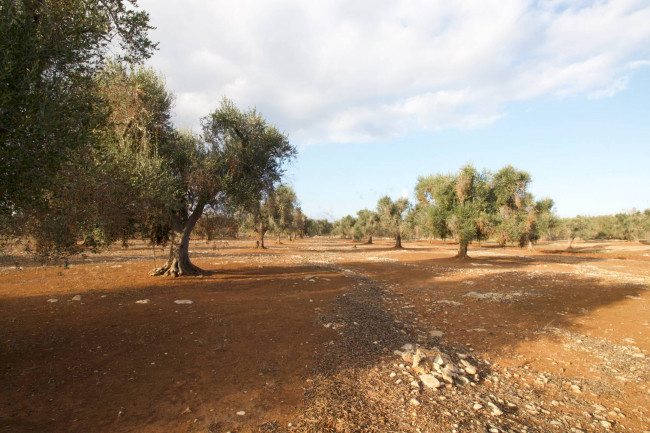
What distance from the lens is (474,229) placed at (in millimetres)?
29609

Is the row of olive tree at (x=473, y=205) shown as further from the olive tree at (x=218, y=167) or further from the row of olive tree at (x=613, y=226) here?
the row of olive tree at (x=613, y=226)

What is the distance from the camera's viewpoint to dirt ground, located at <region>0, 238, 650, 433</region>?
14.7 feet

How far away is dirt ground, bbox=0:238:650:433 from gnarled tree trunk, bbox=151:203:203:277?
14.8 feet

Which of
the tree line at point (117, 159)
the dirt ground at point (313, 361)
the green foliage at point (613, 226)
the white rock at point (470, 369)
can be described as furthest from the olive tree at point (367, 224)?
the white rock at point (470, 369)

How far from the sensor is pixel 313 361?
6.60 m

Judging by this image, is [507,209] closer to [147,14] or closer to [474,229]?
[474,229]

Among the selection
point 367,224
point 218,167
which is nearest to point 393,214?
point 367,224

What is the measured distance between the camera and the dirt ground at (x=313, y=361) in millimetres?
4488

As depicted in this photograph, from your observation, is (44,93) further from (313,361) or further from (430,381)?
(430,381)

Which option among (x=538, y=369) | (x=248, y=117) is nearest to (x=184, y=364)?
(x=538, y=369)

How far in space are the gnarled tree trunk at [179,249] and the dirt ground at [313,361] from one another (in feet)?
14.8

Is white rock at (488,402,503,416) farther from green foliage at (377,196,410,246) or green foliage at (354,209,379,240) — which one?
green foliage at (354,209,379,240)

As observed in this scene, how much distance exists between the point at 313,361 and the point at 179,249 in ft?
47.4

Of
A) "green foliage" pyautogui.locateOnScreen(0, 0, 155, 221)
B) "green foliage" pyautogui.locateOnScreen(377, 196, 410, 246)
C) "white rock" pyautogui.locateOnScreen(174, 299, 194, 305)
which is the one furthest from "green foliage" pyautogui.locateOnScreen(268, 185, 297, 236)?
"green foliage" pyautogui.locateOnScreen(0, 0, 155, 221)
